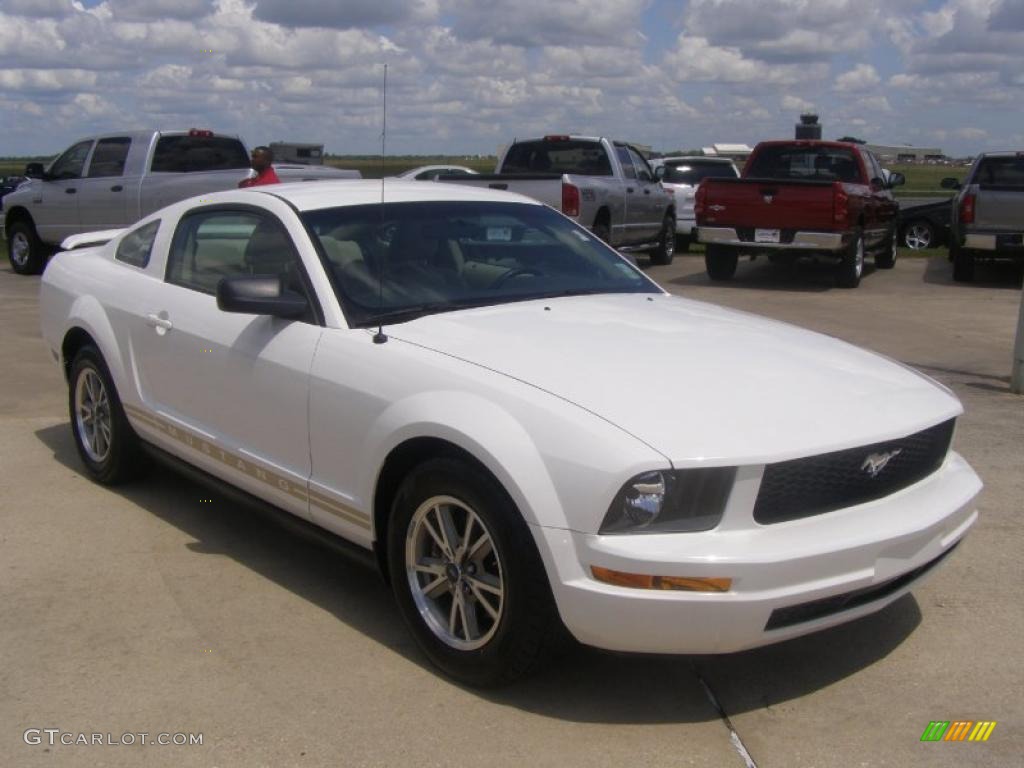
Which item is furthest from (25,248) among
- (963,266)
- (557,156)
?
(963,266)

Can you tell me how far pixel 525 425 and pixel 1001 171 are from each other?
14328 mm

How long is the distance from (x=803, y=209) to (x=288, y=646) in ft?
38.3

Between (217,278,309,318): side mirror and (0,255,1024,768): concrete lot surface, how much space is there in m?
0.88

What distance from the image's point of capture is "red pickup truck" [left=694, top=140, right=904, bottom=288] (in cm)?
1427

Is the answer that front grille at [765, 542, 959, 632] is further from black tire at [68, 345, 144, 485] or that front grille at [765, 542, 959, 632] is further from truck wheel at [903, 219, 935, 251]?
truck wheel at [903, 219, 935, 251]

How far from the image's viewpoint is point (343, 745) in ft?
10.9

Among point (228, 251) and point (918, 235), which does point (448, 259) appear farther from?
point (918, 235)

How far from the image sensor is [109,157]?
1551 cm

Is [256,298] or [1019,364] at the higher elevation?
[256,298]

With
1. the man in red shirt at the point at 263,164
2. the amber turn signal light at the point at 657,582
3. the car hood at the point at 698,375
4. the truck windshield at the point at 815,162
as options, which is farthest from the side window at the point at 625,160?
the amber turn signal light at the point at 657,582

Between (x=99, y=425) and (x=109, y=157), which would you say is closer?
(x=99, y=425)

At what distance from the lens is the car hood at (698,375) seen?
332 cm

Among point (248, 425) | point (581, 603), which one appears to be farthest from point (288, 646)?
point (581, 603)

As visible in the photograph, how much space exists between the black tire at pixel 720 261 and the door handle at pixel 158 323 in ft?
38.0
